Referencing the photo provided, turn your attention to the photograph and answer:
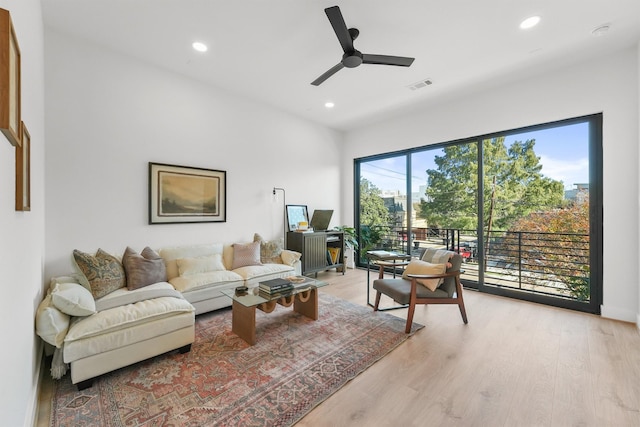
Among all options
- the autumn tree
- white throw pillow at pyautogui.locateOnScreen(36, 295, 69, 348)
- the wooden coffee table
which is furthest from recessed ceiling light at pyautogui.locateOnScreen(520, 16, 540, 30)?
white throw pillow at pyautogui.locateOnScreen(36, 295, 69, 348)

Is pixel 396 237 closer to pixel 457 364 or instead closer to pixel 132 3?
pixel 457 364

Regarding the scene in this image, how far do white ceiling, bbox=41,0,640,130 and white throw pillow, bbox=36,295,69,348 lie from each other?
258cm

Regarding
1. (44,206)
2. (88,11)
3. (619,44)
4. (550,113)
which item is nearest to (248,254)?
(44,206)

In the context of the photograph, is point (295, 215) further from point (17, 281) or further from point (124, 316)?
point (17, 281)

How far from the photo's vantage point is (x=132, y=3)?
2.38 metres

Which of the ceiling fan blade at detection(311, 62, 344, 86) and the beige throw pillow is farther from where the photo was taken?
the beige throw pillow

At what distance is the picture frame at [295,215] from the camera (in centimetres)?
493

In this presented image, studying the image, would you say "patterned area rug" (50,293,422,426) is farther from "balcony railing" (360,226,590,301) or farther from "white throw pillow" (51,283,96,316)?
"balcony railing" (360,226,590,301)

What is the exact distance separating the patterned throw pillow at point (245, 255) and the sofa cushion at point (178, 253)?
0.27m

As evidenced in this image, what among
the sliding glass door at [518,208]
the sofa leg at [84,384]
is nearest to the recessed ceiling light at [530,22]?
the sliding glass door at [518,208]

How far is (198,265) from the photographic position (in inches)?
132

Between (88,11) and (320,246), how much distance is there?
162 inches

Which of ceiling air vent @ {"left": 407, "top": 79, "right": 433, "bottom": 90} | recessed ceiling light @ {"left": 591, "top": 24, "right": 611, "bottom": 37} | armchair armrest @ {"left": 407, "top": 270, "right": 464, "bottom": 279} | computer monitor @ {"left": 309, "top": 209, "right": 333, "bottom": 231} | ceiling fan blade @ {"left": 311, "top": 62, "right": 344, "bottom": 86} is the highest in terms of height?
ceiling air vent @ {"left": 407, "top": 79, "right": 433, "bottom": 90}

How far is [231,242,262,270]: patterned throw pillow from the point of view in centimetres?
380
